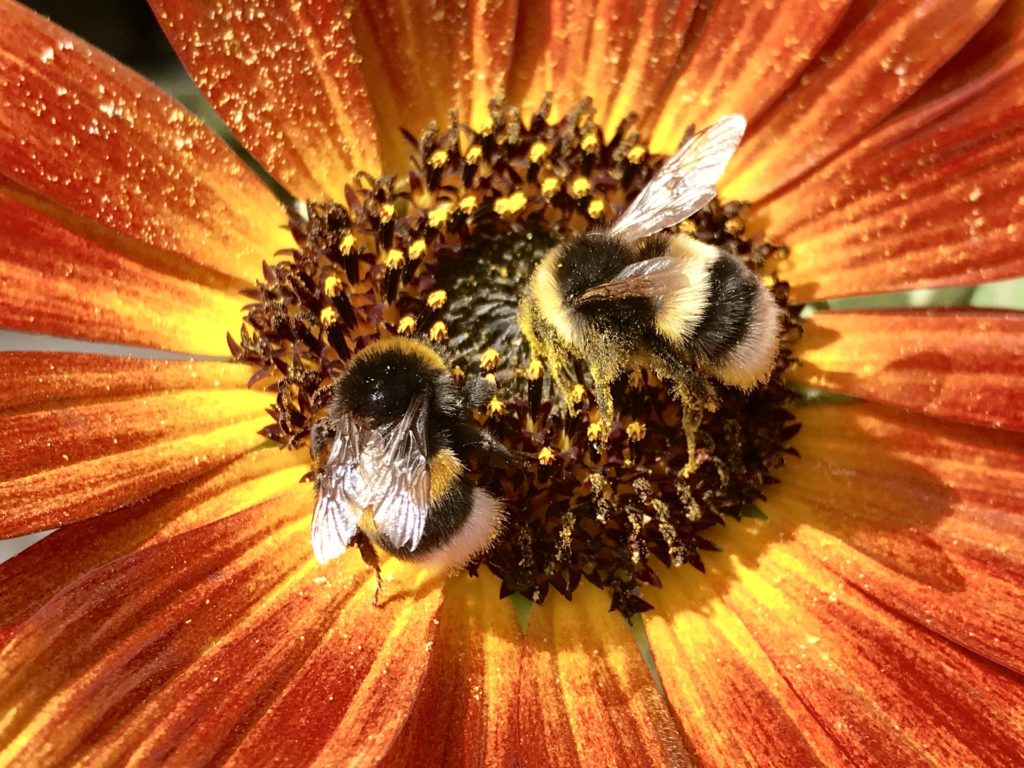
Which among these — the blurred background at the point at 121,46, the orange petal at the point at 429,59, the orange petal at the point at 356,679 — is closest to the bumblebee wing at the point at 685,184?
the orange petal at the point at 429,59

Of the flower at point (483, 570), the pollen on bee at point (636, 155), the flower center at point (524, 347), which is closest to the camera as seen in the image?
the flower at point (483, 570)

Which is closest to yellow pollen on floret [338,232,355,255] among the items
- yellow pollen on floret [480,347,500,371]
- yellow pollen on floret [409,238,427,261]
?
yellow pollen on floret [409,238,427,261]

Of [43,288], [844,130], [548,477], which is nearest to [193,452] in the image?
[43,288]

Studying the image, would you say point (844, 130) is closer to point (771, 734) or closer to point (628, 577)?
point (628, 577)

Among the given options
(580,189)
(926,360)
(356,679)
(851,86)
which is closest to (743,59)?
(851,86)

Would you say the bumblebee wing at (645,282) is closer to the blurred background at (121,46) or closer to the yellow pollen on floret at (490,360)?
the yellow pollen on floret at (490,360)

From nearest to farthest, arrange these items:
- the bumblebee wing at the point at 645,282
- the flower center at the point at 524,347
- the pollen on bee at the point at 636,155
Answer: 1. the bumblebee wing at the point at 645,282
2. the flower center at the point at 524,347
3. the pollen on bee at the point at 636,155
